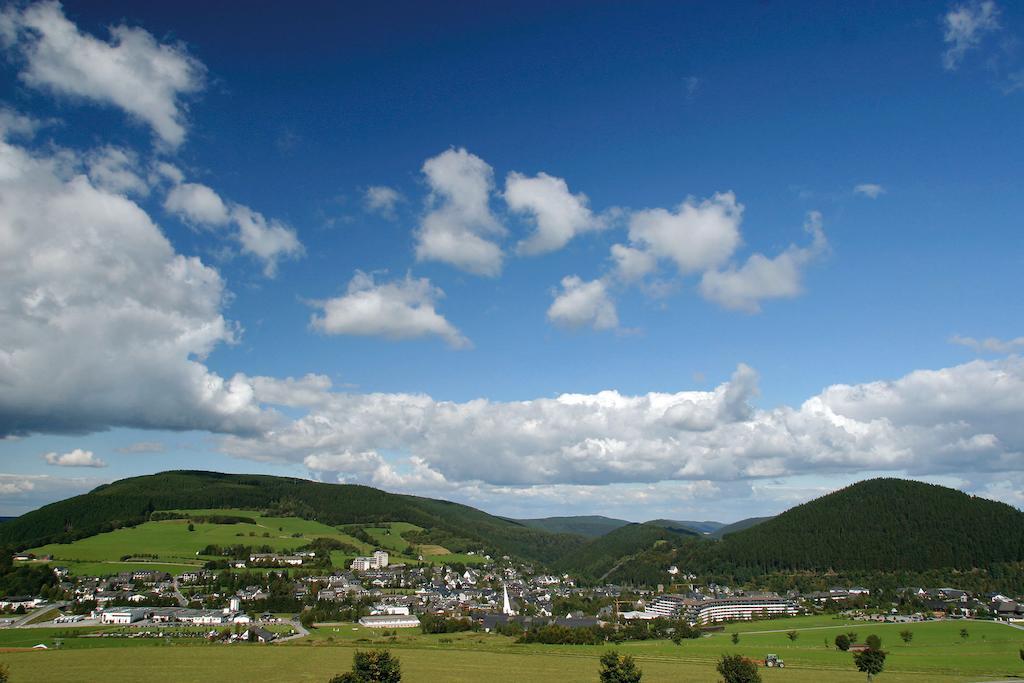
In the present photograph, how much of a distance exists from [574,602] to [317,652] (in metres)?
76.8

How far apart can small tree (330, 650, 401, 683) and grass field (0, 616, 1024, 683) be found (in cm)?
556

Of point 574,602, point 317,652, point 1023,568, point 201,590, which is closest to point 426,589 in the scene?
point 574,602

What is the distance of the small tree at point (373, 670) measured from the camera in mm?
50281

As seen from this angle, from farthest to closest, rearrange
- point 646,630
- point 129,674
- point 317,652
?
point 646,630 < point 317,652 < point 129,674

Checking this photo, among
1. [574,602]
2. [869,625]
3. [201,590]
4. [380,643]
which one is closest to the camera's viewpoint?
[380,643]

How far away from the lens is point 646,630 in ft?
342

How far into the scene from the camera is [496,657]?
77.7 m

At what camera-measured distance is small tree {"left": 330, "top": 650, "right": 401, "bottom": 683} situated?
50.3 meters

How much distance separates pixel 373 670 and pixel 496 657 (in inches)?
1081

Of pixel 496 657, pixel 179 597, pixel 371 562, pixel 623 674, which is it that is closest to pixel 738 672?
pixel 623 674

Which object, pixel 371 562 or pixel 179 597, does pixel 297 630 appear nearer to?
pixel 179 597

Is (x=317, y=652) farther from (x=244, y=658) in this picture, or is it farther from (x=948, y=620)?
(x=948, y=620)

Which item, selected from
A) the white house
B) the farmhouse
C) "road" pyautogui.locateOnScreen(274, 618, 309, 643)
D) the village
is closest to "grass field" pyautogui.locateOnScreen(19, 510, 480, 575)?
the village

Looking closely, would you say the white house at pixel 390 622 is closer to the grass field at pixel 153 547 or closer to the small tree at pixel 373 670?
the small tree at pixel 373 670
